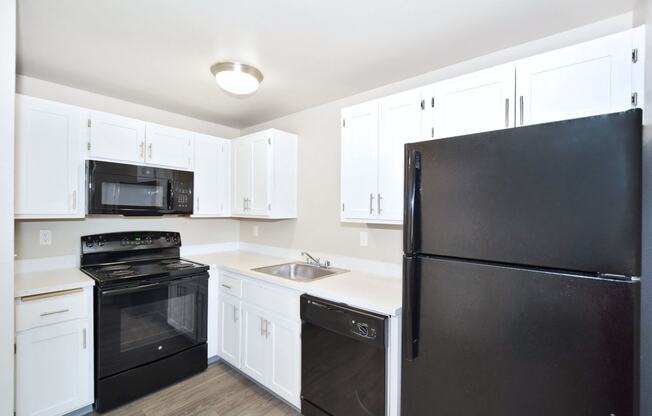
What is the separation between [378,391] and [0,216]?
1.88 metres

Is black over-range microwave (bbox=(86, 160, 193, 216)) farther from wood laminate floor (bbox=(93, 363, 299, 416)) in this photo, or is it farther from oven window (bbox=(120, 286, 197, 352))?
wood laminate floor (bbox=(93, 363, 299, 416))

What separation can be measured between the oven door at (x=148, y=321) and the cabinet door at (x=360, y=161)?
1494 mm

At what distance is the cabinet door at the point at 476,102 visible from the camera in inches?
59.8

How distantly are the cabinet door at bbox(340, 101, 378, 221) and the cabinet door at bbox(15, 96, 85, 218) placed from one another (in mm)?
1977

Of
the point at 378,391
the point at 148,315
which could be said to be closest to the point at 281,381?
the point at 378,391

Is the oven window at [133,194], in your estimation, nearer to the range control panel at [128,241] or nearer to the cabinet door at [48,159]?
the cabinet door at [48,159]

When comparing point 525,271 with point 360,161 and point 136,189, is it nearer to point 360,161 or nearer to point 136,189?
point 360,161

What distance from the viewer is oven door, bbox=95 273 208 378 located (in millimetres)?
2119

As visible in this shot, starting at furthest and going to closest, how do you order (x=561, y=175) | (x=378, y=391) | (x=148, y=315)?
1. (x=148, y=315)
2. (x=378, y=391)
3. (x=561, y=175)

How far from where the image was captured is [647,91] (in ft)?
3.92

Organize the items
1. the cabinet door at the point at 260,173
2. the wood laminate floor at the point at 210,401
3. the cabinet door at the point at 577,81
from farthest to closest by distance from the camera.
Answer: the cabinet door at the point at 260,173 < the wood laminate floor at the point at 210,401 < the cabinet door at the point at 577,81

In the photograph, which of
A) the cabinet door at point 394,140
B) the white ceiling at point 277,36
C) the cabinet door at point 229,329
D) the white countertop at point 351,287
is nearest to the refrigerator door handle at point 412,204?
the white countertop at point 351,287

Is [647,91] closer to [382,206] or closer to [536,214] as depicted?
[536,214]

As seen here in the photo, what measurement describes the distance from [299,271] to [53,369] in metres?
1.79
